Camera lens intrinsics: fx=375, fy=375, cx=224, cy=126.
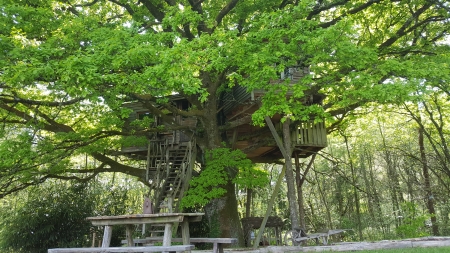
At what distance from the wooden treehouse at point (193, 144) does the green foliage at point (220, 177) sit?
4.37ft

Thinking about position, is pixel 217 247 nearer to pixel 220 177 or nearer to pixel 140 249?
pixel 140 249

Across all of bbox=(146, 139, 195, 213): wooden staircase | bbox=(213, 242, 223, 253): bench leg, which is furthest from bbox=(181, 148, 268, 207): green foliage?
bbox=(213, 242, 223, 253): bench leg

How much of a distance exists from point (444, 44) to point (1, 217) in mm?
19092

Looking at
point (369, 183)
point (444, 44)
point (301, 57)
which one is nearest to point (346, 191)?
point (369, 183)

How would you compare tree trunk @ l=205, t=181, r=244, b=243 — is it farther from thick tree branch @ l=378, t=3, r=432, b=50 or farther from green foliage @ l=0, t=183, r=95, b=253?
thick tree branch @ l=378, t=3, r=432, b=50

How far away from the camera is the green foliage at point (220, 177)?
1134cm

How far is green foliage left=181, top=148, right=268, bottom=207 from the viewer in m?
11.3

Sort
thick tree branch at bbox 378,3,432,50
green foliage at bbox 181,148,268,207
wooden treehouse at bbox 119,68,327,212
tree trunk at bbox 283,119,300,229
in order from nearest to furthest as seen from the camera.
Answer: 1. tree trunk at bbox 283,119,300,229
2. green foliage at bbox 181,148,268,207
3. thick tree branch at bbox 378,3,432,50
4. wooden treehouse at bbox 119,68,327,212

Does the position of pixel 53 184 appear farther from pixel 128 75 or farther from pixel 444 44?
pixel 444 44

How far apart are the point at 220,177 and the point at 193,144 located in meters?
3.11

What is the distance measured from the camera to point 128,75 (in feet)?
27.8

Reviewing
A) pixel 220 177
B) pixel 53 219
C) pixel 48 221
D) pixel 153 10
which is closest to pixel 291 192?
pixel 220 177

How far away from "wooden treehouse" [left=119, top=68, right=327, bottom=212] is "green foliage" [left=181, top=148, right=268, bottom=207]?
52.5 inches

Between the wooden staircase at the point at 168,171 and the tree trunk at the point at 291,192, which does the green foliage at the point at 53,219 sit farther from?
the tree trunk at the point at 291,192
